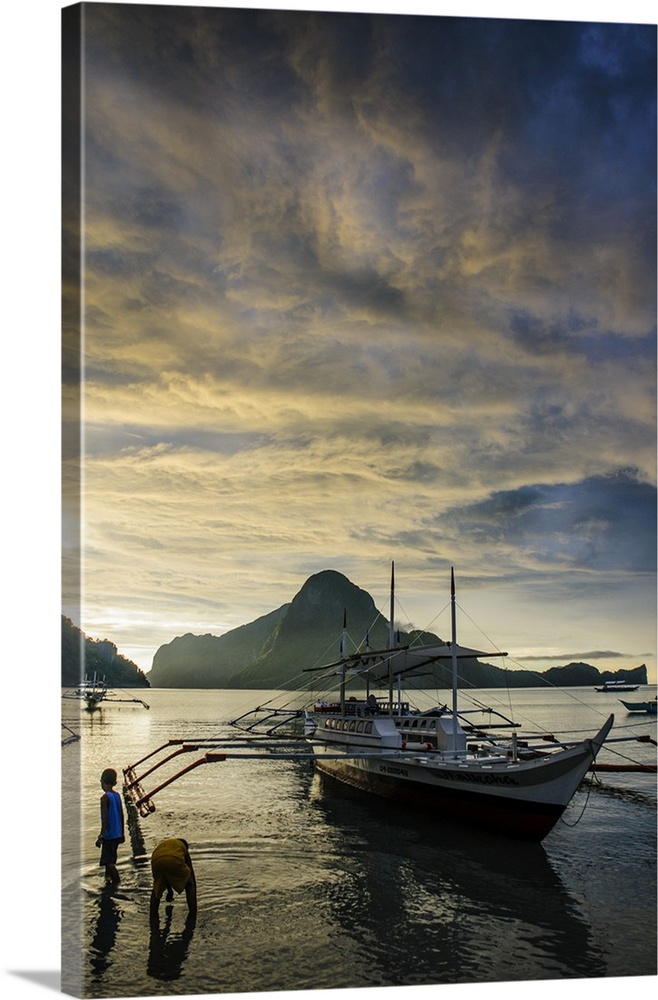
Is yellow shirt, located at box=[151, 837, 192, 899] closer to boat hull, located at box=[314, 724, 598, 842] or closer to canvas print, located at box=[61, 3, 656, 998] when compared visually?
canvas print, located at box=[61, 3, 656, 998]

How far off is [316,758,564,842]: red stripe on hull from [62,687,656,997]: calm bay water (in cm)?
24

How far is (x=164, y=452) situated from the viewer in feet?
32.9

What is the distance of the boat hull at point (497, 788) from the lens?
11961 millimetres

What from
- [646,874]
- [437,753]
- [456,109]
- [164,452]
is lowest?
[646,874]

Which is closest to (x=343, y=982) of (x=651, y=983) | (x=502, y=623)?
(x=651, y=983)

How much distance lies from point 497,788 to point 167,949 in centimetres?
737

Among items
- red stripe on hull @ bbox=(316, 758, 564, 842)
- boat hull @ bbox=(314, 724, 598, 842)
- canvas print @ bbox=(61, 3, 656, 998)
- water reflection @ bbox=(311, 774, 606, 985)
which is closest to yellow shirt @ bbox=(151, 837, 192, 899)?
canvas print @ bbox=(61, 3, 656, 998)

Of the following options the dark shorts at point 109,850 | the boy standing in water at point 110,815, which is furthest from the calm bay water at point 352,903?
the dark shorts at point 109,850

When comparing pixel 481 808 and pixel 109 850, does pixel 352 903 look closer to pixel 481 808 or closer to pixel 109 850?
pixel 109 850

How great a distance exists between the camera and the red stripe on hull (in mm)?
12672

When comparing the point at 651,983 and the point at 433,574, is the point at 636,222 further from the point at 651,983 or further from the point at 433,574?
the point at 433,574

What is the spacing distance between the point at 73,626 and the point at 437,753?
10.8 meters

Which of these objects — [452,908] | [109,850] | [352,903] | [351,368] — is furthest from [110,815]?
[351,368]

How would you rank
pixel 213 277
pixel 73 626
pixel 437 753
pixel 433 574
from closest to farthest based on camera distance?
pixel 73 626
pixel 213 277
pixel 437 753
pixel 433 574
